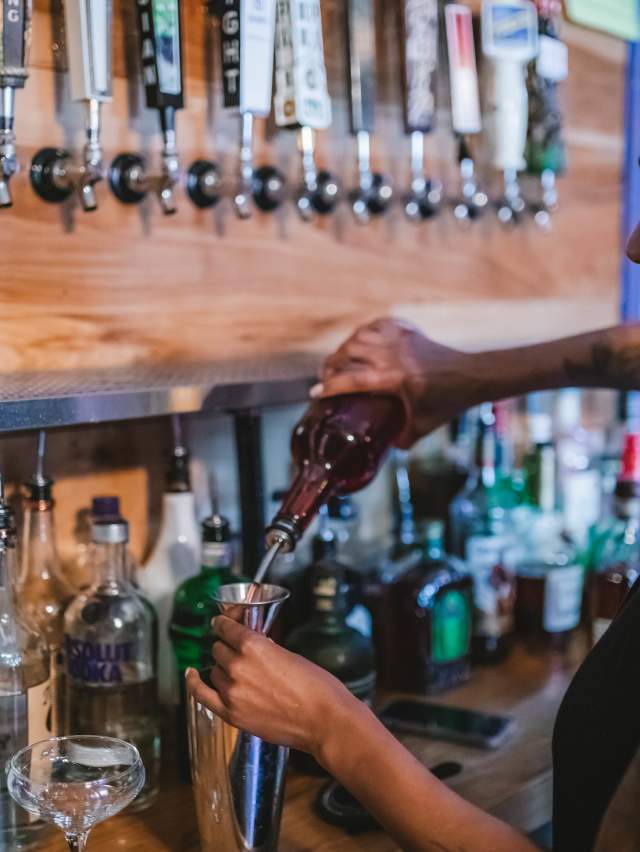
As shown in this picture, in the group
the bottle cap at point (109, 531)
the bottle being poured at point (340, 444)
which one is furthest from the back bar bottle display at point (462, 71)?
the bottle cap at point (109, 531)

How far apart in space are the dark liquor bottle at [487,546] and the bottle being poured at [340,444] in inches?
15.4

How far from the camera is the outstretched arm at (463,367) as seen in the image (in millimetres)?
1445

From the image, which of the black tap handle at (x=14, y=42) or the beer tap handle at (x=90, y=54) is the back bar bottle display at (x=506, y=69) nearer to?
the beer tap handle at (x=90, y=54)

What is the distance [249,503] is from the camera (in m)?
1.50

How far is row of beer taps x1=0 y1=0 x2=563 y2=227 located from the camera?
4.10 feet

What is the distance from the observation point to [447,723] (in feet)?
4.79

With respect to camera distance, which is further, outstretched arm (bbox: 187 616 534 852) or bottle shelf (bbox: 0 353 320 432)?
bottle shelf (bbox: 0 353 320 432)

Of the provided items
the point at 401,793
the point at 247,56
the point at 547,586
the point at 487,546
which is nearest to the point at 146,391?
the point at 247,56

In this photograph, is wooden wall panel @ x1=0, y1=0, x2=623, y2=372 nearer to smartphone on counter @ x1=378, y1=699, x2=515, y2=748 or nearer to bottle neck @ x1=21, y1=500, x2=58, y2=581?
bottle neck @ x1=21, y1=500, x2=58, y2=581

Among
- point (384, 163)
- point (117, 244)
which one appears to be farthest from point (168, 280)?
point (384, 163)

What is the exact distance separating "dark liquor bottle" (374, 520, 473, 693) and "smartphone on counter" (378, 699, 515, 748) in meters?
0.07

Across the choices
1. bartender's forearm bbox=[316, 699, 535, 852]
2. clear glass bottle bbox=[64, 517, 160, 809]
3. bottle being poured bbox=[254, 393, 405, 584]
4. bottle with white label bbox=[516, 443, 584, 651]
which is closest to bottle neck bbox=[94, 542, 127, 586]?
clear glass bottle bbox=[64, 517, 160, 809]

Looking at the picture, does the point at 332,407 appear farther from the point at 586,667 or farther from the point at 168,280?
the point at 586,667

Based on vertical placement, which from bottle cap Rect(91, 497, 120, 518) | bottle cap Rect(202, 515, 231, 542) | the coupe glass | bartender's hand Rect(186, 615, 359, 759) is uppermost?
bottle cap Rect(91, 497, 120, 518)
